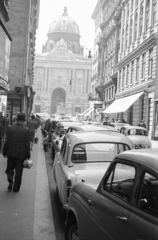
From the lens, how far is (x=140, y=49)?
31062mm

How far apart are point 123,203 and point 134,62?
3205 cm

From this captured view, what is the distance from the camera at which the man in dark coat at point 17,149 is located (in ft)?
22.1

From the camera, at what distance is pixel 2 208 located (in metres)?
5.63

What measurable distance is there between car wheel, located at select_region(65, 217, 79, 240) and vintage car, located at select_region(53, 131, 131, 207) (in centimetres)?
107

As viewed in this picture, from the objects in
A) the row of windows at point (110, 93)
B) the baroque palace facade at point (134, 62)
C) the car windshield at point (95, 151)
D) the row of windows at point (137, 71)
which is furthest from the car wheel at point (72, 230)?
the row of windows at point (110, 93)

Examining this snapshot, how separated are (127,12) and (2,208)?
3739 centimetres

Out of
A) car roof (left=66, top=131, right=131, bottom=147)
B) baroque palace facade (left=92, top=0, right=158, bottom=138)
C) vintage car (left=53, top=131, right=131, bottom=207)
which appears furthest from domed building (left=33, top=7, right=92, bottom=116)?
vintage car (left=53, top=131, right=131, bottom=207)

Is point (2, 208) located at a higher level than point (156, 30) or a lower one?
lower

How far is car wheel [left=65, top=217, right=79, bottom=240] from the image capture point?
3676 millimetres

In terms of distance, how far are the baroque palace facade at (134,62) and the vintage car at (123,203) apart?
77.2ft

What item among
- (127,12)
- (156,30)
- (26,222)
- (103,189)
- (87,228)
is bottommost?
(26,222)

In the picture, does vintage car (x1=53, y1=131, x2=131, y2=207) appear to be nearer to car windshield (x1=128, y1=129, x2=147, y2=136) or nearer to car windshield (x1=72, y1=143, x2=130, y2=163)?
car windshield (x1=72, y1=143, x2=130, y2=163)

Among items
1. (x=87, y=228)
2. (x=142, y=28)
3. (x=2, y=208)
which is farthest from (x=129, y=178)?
(x=142, y=28)

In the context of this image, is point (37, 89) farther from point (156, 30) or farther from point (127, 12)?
point (156, 30)
